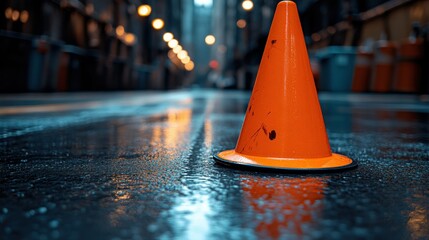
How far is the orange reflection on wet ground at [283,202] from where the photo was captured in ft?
5.44

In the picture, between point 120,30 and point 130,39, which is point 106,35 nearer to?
point 120,30

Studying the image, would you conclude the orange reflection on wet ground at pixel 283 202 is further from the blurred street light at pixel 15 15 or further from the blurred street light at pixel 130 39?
the blurred street light at pixel 130 39

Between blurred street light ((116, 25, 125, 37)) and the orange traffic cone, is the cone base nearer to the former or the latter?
the orange traffic cone

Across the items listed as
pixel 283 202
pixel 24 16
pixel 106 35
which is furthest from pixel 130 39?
pixel 283 202

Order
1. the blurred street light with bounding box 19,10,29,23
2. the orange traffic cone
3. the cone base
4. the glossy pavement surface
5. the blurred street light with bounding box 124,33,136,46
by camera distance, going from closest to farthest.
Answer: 1. the glossy pavement surface
2. the cone base
3. the orange traffic cone
4. the blurred street light with bounding box 19,10,29,23
5. the blurred street light with bounding box 124,33,136,46

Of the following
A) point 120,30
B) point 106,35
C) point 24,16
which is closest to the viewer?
point 24,16

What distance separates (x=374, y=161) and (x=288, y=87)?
84 centimetres

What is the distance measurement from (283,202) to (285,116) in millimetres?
1035

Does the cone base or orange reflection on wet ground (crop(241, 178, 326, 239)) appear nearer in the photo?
orange reflection on wet ground (crop(241, 178, 326, 239))

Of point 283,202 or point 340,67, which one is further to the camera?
point 340,67

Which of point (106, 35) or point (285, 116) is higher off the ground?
point (106, 35)

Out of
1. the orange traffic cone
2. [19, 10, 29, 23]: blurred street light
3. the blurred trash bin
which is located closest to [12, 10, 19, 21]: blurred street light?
[19, 10, 29, 23]: blurred street light

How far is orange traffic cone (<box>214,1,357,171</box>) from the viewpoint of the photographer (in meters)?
2.95

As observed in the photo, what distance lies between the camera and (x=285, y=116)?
303 cm
